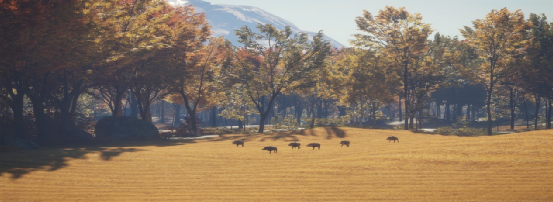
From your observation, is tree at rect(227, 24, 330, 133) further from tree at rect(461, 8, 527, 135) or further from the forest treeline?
tree at rect(461, 8, 527, 135)

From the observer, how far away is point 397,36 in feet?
201

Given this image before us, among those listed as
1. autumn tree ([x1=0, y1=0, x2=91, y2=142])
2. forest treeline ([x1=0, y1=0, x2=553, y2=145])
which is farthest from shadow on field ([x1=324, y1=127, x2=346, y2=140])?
autumn tree ([x1=0, y1=0, x2=91, y2=142])

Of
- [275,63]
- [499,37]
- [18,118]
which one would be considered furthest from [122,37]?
[499,37]

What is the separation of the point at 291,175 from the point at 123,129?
30.1 m

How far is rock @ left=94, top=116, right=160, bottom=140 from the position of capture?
45.7 meters

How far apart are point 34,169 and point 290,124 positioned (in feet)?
172

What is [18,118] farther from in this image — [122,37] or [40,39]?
[122,37]

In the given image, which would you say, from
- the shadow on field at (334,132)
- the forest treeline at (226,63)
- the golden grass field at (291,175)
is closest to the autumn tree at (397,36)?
the forest treeline at (226,63)

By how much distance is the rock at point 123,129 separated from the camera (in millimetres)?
45688

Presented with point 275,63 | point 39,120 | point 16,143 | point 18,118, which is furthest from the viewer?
point 275,63

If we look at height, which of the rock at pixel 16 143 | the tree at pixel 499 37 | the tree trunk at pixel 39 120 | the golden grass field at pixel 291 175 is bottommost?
the golden grass field at pixel 291 175

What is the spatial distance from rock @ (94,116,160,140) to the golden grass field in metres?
16.8

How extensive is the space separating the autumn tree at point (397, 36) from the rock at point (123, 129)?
32852 mm

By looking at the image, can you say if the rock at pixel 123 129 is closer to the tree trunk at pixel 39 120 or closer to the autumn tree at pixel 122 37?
the autumn tree at pixel 122 37
